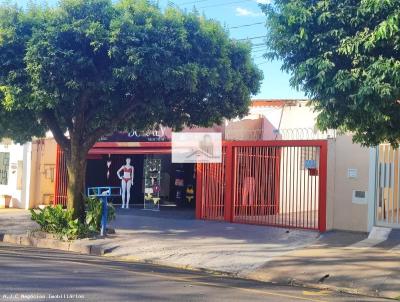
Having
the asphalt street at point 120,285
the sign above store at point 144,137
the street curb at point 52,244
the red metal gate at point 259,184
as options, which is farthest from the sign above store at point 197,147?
the asphalt street at point 120,285

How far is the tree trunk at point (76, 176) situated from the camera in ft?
47.2

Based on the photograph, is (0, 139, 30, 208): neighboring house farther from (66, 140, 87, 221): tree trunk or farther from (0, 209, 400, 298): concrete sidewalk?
(66, 140, 87, 221): tree trunk

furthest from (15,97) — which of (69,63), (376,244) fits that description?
(376,244)

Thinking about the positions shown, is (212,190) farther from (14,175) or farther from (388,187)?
(14,175)

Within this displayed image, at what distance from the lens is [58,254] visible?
39.1 ft

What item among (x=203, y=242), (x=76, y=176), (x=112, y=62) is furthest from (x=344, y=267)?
(x=76, y=176)

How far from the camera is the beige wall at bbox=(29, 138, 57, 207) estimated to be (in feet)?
71.0

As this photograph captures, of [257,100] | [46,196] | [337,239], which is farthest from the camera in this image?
[257,100]

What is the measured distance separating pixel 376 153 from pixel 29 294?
10139mm

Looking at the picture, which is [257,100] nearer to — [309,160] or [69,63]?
[309,160]

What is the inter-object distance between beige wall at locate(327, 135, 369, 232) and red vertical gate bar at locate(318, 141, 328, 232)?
21 centimetres

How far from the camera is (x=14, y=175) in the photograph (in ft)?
72.1

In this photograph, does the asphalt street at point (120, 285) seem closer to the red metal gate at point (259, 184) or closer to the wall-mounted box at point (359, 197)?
the wall-mounted box at point (359, 197)

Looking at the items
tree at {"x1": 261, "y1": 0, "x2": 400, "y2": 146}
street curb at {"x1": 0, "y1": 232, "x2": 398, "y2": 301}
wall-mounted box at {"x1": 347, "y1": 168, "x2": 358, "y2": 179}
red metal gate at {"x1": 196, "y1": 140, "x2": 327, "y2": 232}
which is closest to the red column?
red metal gate at {"x1": 196, "y1": 140, "x2": 327, "y2": 232}
